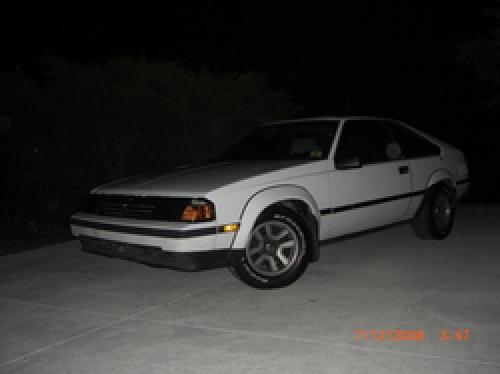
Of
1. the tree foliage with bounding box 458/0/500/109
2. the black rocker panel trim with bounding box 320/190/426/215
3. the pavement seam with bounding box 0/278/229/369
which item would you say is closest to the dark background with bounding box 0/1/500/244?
the tree foliage with bounding box 458/0/500/109

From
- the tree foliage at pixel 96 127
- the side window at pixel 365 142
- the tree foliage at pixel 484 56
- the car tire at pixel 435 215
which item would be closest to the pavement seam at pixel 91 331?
the side window at pixel 365 142

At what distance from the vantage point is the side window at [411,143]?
6398 mm

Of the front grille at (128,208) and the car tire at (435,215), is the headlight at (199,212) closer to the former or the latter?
the front grille at (128,208)

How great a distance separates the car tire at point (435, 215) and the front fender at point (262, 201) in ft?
6.59

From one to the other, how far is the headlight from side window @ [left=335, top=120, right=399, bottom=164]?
1.55 metres

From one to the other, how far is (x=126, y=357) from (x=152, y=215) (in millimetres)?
1427

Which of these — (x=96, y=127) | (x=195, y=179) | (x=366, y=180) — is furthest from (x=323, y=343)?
(x=96, y=127)

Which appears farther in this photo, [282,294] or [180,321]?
[282,294]

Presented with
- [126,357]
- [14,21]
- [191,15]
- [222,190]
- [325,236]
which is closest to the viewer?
[126,357]

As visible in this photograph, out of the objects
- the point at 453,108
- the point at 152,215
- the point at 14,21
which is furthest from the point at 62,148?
the point at 453,108

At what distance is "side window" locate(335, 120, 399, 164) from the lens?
566cm

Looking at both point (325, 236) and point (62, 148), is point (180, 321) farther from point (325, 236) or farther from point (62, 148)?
point (62, 148)

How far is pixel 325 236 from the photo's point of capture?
17.2 ft

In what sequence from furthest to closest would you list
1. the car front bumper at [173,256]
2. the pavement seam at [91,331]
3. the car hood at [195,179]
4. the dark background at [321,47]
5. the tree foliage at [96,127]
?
1. the dark background at [321,47]
2. the tree foliage at [96,127]
3. the car hood at [195,179]
4. the car front bumper at [173,256]
5. the pavement seam at [91,331]
